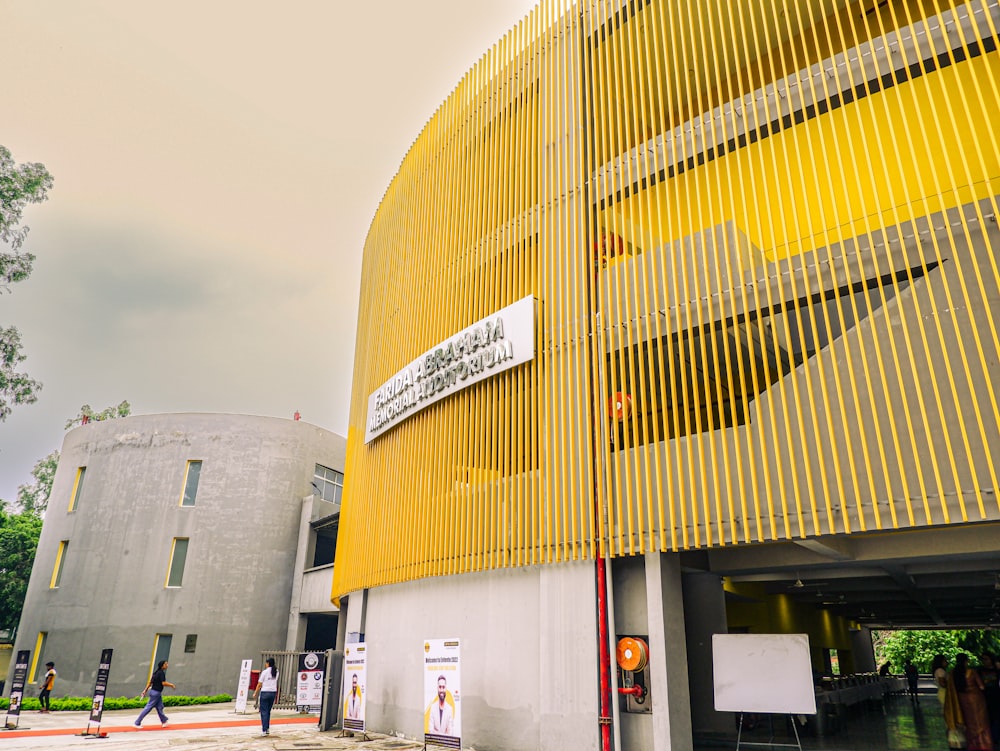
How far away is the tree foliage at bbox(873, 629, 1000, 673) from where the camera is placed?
37.7 metres

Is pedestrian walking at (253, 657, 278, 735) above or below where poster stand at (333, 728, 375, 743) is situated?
above

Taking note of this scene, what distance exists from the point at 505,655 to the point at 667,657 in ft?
11.5

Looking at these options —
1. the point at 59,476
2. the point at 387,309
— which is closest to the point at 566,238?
the point at 387,309

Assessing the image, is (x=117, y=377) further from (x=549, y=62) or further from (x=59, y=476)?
(x=549, y=62)

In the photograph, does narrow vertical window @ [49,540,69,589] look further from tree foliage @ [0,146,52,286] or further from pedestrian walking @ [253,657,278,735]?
pedestrian walking @ [253,657,278,735]

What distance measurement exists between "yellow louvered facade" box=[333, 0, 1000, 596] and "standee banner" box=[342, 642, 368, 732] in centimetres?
189

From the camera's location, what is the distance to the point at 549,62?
15.2 metres

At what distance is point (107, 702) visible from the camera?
25.1 m

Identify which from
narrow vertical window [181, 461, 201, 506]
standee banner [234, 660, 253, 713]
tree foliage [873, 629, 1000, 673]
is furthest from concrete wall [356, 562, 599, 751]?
tree foliage [873, 629, 1000, 673]

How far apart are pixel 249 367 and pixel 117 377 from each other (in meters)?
23.3

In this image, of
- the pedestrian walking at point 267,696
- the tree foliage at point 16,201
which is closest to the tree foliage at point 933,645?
the pedestrian walking at point 267,696

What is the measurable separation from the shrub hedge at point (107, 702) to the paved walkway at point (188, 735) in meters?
1.51

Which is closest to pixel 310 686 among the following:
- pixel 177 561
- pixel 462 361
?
pixel 462 361

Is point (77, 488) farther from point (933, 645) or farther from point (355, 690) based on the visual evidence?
point (933, 645)
